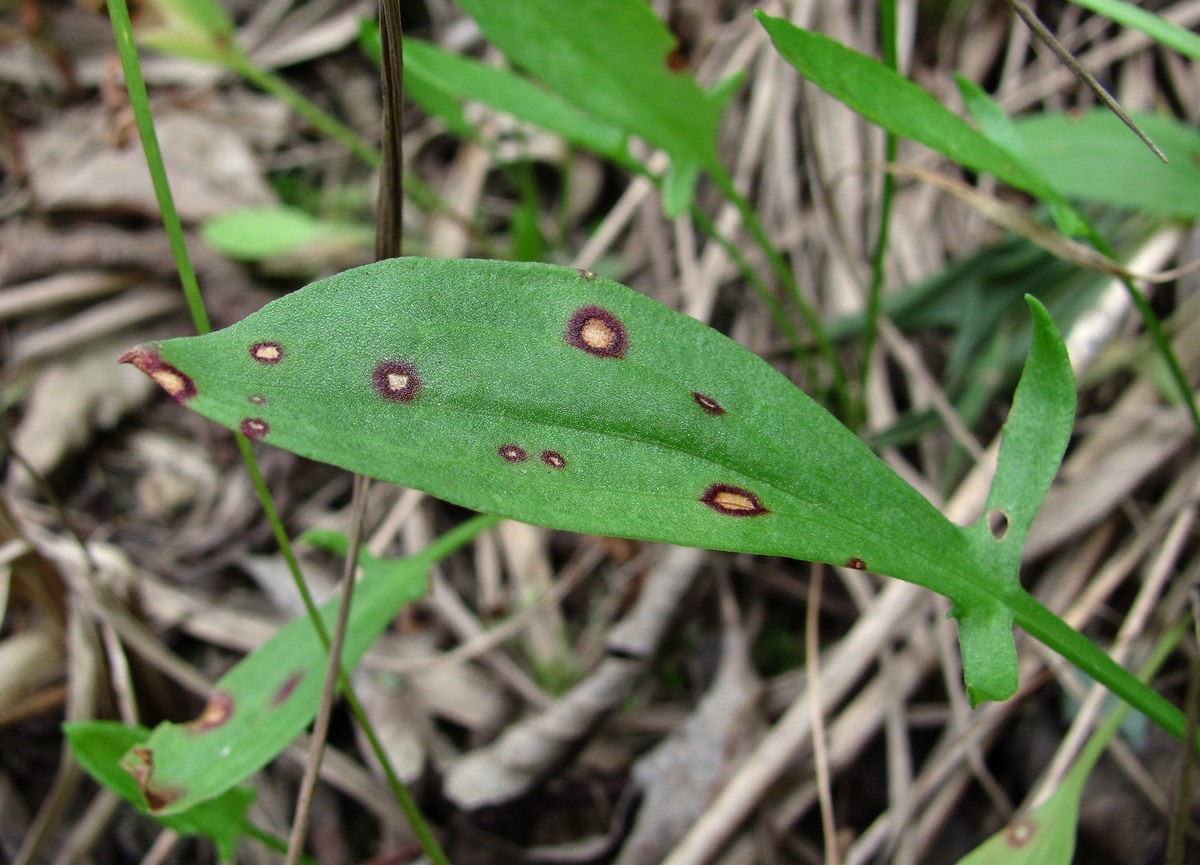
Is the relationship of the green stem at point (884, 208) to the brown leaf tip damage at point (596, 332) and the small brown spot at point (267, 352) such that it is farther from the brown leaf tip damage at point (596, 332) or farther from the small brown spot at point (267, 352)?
the small brown spot at point (267, 352)

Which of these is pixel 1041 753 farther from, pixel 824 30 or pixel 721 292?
pixel 824 30

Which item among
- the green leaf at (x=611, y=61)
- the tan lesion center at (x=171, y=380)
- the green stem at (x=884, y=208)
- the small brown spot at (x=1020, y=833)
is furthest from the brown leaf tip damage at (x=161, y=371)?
the small brown spot at (x=1020, y=833)

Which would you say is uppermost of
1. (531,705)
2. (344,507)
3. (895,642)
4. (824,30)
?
(824,30)

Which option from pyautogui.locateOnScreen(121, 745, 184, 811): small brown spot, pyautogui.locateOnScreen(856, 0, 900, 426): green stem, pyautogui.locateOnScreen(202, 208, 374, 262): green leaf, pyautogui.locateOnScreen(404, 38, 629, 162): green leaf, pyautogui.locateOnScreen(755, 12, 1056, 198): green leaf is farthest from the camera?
pyautogui.locateOnScreen(202, 208, 374, 262): green leaf

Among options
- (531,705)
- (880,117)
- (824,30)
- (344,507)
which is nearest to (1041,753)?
(531,705)

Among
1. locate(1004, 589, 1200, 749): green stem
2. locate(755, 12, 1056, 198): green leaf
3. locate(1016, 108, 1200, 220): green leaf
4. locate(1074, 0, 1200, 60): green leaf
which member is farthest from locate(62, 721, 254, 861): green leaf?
locate(1016, 108, 1200, 220): green leaf

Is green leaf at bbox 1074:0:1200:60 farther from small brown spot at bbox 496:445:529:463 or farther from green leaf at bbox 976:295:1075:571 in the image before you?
small brown spot at bbox 496:445:529:463
